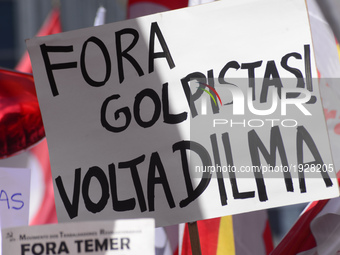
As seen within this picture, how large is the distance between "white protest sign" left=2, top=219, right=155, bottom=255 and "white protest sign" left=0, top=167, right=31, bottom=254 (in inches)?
25.0

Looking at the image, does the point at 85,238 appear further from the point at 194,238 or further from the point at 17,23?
the point at 17,23

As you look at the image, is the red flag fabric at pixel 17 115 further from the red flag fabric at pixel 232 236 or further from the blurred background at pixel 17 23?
the blurred background at pixel 17 23

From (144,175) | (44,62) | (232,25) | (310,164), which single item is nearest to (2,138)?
(44,62)

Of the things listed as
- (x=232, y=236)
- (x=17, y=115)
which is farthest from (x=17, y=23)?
(x=232, y=236)

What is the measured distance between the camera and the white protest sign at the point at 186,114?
160 cm

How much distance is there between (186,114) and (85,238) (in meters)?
0.51

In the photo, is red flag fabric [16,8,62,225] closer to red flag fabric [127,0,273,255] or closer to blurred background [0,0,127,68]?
red flag fabric [127,0,273,255]

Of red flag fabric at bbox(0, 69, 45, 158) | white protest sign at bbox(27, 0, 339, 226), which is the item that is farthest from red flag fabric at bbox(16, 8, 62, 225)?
white protest sign at bbox(27, 0, 339, 226)

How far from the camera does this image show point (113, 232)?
49.2 inches

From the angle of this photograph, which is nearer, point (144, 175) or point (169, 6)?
point (144, 175)

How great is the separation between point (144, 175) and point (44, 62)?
1.34 feet

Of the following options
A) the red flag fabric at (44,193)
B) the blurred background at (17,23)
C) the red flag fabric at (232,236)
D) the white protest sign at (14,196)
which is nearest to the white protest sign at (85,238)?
the white protest sign at (14,196)

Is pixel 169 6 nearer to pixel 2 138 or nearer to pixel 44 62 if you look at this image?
pixel 2 138

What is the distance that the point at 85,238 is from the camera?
127 cm
